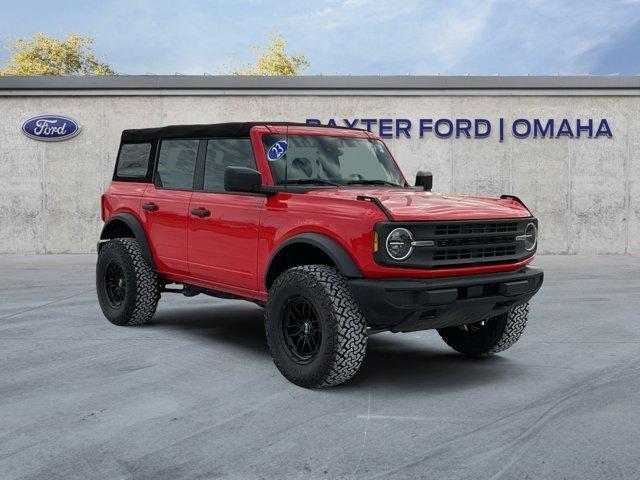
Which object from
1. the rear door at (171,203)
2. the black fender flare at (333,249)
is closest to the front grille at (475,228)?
the black fender flare at (333,249)

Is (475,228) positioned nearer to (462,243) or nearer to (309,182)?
(462,243)

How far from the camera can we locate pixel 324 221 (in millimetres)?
5203

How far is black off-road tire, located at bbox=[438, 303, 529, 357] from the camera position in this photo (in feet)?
19.8

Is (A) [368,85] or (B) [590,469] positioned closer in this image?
(B) [590,469]

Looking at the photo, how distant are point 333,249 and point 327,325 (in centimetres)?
52

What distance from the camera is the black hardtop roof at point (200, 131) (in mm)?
6277

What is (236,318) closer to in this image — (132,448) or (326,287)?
(326,287)

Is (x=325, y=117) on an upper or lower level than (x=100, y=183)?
upper

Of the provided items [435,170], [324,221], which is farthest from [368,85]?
[324,221]

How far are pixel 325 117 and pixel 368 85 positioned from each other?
3.99ft

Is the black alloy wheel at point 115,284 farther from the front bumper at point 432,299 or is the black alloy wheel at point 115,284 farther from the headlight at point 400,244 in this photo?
the headlight at point 400,244

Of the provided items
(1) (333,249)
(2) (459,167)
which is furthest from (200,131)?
(2) (459,167)

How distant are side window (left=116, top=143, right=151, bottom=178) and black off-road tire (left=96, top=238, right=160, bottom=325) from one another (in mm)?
709

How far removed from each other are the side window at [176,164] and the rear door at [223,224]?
0.20 m
